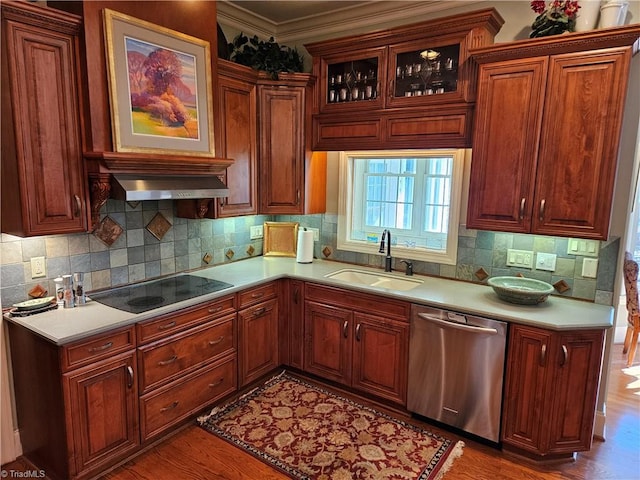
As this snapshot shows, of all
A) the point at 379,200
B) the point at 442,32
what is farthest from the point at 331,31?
the point at 379,200

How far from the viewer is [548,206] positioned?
248cm

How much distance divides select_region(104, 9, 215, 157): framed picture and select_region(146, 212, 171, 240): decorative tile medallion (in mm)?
613

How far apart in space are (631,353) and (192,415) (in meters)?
3.79

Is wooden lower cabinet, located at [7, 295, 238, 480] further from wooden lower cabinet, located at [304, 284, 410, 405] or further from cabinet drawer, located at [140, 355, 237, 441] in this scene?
wooden lower cabinet, located at [304, 284, 410, 405]

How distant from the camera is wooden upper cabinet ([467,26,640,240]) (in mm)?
2264

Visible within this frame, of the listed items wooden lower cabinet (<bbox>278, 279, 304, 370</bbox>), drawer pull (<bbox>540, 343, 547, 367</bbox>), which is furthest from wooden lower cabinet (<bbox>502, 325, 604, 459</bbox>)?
wooden lower cabinet (<bbox>278, 279, 304, 370</bbox>)

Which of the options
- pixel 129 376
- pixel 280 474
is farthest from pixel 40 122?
pixel 280 474

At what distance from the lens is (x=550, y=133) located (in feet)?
7.95

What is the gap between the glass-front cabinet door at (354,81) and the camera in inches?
122

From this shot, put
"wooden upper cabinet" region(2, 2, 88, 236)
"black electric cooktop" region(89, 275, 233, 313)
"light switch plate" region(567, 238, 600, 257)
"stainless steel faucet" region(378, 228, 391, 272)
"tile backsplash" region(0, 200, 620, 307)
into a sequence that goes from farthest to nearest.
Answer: "stainless steel faucet" region(378, 228, 391, 272) → "light switch plate" region(567, 238, 600, 257) → "black electric cooktop" region(89, 275, 233, 313) → "tile backsplash" region(0, 200, 620, 307) → "wooden upper cabinet" region(2, 2, 88, 236)

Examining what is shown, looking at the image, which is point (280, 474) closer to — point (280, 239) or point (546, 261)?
point (280, 239)

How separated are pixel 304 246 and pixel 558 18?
2.39 meters

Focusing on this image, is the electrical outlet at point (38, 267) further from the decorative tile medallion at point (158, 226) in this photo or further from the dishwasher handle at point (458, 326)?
the dishwasher handle at point (458, 326)

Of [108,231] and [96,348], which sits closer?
[96,348]
